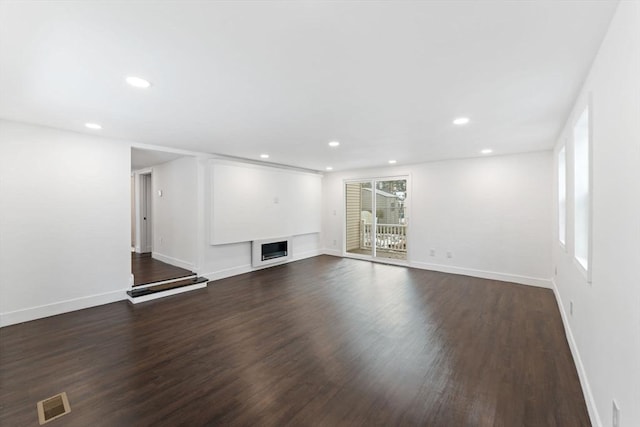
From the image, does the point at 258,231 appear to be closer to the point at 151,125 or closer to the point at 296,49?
the point at 151,125

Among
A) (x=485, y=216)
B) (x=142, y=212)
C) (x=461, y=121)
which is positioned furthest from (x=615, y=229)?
(x=142, y=212)

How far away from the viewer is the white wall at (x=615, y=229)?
1.15 meters

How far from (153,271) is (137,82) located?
13.5ft

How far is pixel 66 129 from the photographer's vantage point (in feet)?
11.4

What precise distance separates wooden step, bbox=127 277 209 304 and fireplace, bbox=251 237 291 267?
125cm

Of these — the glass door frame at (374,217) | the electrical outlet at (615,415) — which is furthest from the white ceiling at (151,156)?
the electrical outlet at (615,415)

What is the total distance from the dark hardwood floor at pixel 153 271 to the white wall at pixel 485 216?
4973 millimetres

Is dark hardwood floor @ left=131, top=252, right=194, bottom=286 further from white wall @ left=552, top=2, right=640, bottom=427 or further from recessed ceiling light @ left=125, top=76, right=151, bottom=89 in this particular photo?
white wall @ left=552, top=2, right=640, bottom=427

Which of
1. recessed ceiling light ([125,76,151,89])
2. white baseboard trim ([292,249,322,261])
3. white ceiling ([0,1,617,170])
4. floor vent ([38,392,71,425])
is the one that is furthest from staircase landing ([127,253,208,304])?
recessed ceiling light ([125,76,151,89])

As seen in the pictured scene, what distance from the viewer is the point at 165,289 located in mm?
4191

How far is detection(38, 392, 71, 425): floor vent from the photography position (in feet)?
5.79

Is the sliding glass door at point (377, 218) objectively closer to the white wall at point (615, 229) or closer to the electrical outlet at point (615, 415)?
the white wall at point (615, 229)

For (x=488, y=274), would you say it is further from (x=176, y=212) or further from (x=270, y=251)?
(x=176, y=212)

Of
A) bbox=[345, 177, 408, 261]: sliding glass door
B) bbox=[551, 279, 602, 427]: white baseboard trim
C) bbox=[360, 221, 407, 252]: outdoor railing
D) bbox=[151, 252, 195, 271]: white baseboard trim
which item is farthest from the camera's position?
bbox=[360, 221, 407, 252]: outdoor railing
